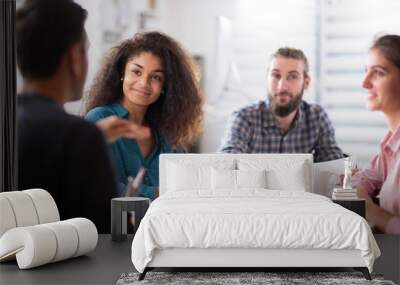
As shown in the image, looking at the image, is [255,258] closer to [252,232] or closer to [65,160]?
[252,232]

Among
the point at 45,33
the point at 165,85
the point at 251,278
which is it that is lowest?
the point at 251,278

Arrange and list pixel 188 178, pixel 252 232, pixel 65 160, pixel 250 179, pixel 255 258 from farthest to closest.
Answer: pixel 65 160
pixel 188 178
pixel 250 179
pixel 255 258
pixel 252 232

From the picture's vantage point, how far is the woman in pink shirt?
7.39m

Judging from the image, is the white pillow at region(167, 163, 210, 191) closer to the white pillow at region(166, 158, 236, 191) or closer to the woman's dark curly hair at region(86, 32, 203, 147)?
the white pillow at region(166, 158, 236, 191)

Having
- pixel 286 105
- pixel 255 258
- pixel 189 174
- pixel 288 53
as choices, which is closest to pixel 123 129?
pixel 189 174

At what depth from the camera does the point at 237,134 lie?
7566mm

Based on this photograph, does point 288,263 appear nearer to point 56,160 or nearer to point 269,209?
point 269,209

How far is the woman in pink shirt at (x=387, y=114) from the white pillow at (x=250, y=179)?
1248mm

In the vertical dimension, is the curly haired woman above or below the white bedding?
above

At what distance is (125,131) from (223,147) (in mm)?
1059

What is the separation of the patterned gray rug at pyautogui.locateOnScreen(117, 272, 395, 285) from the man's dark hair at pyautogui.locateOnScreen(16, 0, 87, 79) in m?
2.95

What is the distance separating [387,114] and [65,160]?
3403mm

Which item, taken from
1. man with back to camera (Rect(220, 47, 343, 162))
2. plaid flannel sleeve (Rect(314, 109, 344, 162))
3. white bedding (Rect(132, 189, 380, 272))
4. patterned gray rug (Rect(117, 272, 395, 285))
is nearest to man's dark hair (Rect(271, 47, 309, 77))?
man with back to camera (Rect(220, 47, 343, 162))

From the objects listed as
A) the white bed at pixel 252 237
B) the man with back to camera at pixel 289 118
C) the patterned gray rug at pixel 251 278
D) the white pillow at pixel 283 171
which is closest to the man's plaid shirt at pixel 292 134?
the man with back to camera at pixel 289 118
